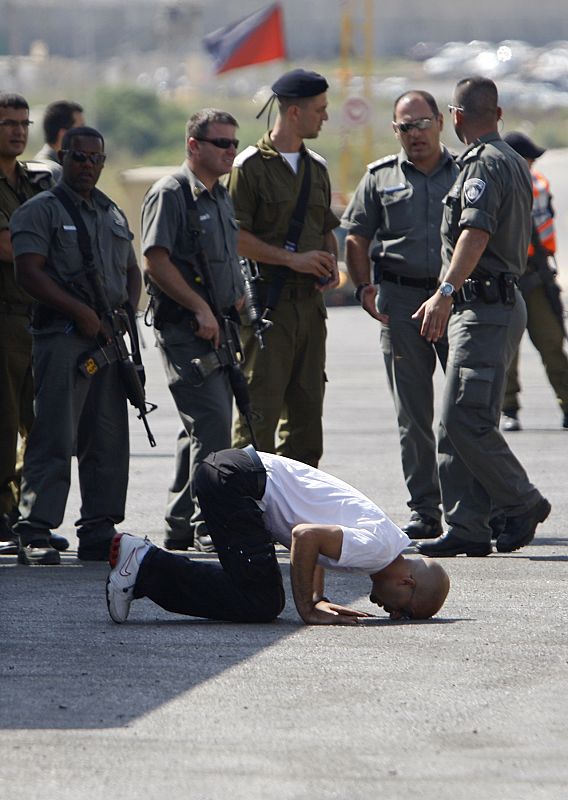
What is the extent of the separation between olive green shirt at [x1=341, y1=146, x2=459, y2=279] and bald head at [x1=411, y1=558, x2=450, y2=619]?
264 cm

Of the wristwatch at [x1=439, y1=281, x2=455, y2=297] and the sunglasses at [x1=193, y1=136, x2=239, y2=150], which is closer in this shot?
the wristwatch at [x1=439, y1=281, x2=455, y2=297]

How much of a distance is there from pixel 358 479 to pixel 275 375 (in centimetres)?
217

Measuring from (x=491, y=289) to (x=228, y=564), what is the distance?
88.7 inches

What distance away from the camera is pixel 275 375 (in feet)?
28.7

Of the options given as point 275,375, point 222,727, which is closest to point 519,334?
point 275,375

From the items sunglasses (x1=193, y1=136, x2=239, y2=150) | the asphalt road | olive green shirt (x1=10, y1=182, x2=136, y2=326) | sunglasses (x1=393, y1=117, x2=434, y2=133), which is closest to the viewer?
the asphalt road

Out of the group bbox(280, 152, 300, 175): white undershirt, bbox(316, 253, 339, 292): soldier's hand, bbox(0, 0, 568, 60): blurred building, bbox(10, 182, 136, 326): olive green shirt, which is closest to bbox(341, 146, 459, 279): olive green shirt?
bbox(316, 253, 339, 292): soldier's hand

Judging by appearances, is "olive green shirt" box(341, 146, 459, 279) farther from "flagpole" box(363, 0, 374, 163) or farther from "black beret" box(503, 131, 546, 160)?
"flagpole" box(363, 0, 374, 163)

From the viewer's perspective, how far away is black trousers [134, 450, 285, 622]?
6.26 meters

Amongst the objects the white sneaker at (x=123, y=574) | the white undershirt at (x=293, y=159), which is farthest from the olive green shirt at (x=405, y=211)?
the white sneaker at (x=123, y=574)

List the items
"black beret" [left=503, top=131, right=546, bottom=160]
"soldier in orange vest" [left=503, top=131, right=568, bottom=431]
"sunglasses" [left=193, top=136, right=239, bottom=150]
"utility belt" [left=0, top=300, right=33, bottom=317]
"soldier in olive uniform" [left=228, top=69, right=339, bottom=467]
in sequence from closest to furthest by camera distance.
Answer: "sunglasses" [left=193, top=136, right=239, bottom=150] < "utility belt" [left=0, top=300, right=33, bottom=317] < "soldier in olive uniform" [left=228, top=69, right=339, bottom=467] < "black beret" [left=503, top=131, right=546, bottom=160] < "soldier in orange vest" [left=503, top=131, right=568, bottom=431]

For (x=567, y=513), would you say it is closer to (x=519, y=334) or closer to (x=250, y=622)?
(x=519, y=334)

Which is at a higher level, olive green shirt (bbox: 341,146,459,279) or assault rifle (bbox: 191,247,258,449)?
olive green shirt (bbox: 341,146,459,279)

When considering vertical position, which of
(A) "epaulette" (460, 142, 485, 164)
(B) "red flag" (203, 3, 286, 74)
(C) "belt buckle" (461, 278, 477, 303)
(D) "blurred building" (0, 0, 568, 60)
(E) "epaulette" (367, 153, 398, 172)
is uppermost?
(A) "epaulette" (460, 142, 485, 164)
